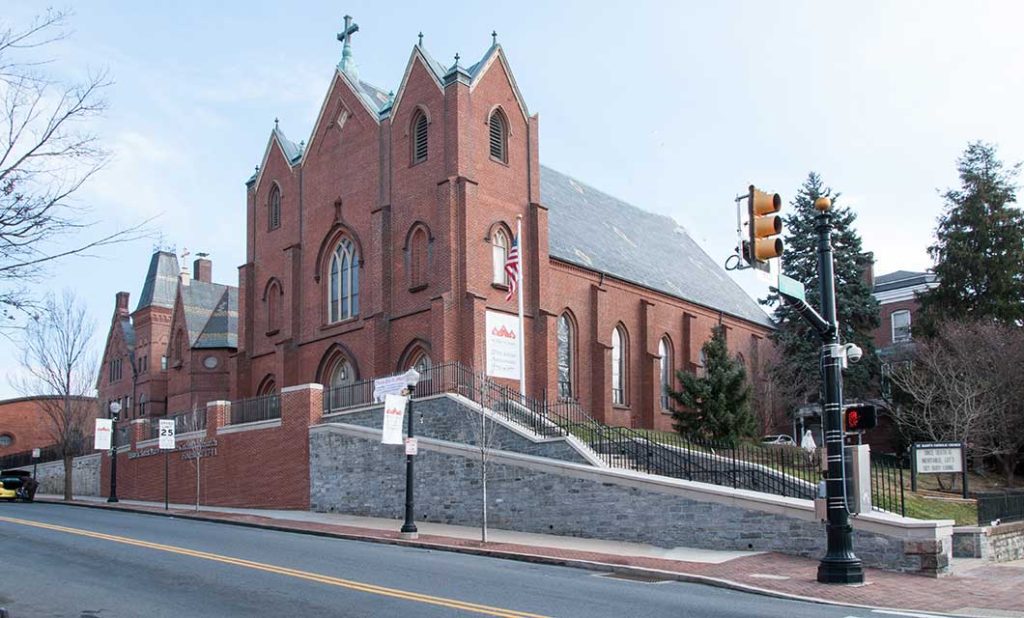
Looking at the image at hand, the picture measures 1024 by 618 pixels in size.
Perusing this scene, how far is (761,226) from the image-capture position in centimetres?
1366

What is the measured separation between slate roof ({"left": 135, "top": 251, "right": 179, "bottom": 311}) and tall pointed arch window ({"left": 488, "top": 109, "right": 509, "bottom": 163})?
36.2 meters

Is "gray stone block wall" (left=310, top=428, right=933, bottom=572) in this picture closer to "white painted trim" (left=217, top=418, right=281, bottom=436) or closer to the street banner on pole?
"white painted trim" (left=217, top=418, right=281, bottom=436)

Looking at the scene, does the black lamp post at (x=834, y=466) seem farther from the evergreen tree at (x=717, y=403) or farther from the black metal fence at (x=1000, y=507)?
the evergreen tree at (x=717, y=403)

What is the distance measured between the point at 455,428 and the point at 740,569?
12095 millimetres

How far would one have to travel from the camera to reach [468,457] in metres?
26.7

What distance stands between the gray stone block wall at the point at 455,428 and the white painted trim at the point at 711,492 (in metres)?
0.57

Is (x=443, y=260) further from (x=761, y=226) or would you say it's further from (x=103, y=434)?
(x=761, y=226)

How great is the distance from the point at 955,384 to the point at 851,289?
11160 millimetres

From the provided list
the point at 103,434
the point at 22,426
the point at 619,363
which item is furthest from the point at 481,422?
the point at 22,426

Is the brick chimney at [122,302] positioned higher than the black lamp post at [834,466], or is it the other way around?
the brick chimney at [122,302]

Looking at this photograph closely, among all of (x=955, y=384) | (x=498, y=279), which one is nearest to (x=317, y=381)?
(x=498, y=279)

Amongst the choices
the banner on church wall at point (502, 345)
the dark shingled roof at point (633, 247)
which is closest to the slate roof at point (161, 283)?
the dark shingled roof at point (633, 247)

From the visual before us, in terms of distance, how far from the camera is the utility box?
Answer: 16344 mm

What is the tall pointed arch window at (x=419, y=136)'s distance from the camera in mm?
35656
